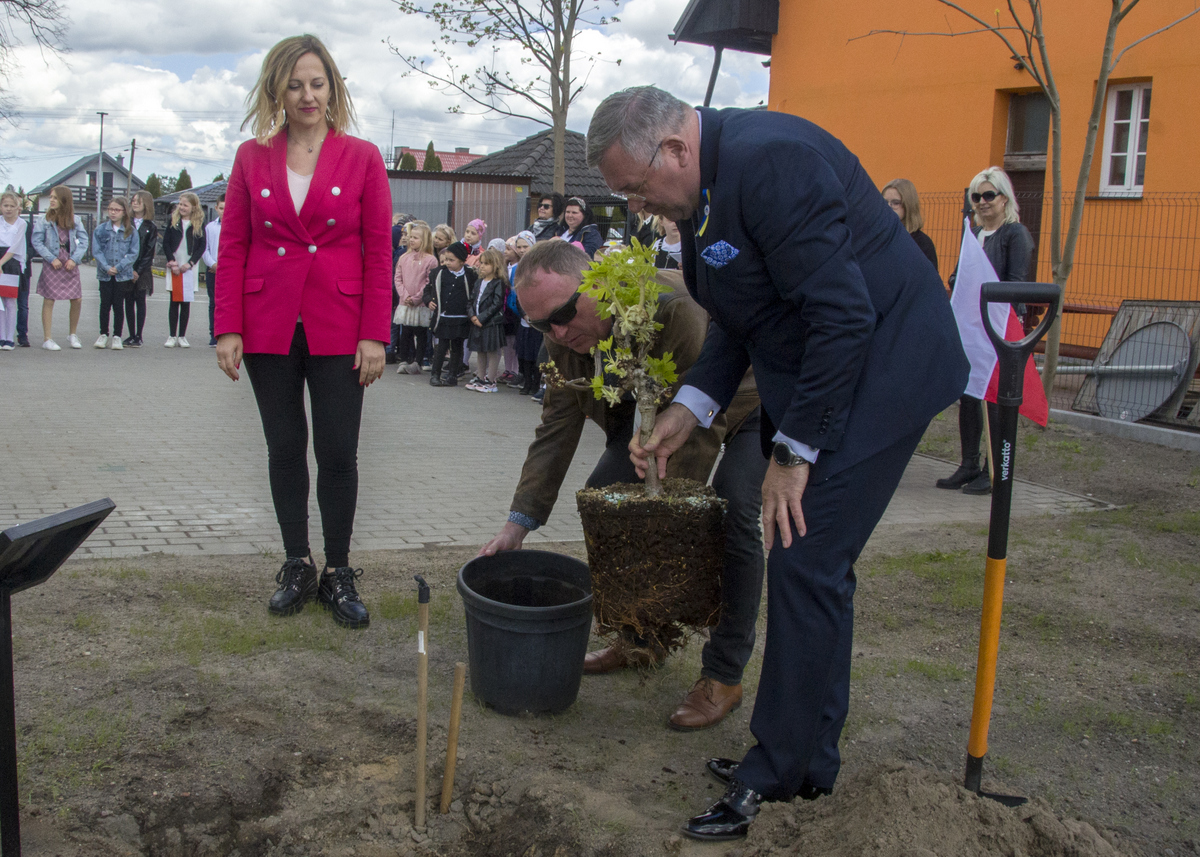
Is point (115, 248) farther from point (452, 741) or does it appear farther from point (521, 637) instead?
point (452, 741)

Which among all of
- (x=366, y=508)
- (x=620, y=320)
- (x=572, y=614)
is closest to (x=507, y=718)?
(x=572, y=614)

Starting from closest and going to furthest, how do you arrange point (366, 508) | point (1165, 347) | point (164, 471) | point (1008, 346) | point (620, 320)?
point (1008, 346) < point (620, 320) < point (366, 508) < point (164, 471) < point (1165, 347)

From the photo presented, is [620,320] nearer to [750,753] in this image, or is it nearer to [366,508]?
[750,753]

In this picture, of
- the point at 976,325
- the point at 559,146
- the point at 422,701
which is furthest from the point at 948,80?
the point at 422,701

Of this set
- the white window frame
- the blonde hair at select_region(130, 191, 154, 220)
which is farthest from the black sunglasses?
the white window frame

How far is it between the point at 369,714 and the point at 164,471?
4.16 m

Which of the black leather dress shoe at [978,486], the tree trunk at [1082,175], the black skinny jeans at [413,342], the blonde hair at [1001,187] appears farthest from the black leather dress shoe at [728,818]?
the black skinny jeans at [413,342]

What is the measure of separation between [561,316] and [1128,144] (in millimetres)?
12809

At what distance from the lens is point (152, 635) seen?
3.96 m

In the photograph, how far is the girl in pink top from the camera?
13.0 metres

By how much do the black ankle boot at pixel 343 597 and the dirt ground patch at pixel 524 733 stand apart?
0.06 metres

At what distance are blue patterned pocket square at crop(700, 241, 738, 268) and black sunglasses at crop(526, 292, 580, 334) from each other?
2.57 feet

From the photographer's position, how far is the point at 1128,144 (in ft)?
44.5

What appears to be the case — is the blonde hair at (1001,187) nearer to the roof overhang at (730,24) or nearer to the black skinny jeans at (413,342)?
the black skinny jeans at (413,342)
